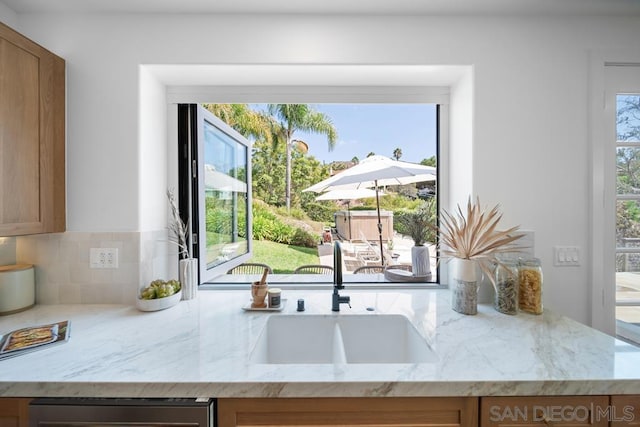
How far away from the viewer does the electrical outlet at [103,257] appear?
149cm

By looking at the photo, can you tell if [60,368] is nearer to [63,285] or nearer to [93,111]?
[63,285]

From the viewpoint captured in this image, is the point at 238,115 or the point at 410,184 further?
the point at 238,115

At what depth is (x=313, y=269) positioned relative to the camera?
229cm

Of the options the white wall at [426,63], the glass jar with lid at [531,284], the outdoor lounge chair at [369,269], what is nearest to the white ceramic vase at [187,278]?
the white wall at [426,63]

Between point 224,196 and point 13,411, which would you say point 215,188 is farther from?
point 13,411

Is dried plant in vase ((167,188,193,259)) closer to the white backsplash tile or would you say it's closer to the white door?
the white backsplash tile

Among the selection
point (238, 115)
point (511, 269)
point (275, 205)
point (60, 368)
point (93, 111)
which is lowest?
point (60, 368)

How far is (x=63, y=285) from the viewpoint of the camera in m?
1.49

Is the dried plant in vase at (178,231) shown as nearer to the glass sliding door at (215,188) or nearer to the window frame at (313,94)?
the glass sliding door at (215,188)

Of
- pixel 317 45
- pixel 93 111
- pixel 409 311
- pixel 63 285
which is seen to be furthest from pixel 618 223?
pixel 63 285

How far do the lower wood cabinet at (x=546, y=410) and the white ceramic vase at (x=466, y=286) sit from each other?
1.61ft

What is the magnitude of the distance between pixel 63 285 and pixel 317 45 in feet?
6.06

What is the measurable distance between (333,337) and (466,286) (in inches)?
27.2

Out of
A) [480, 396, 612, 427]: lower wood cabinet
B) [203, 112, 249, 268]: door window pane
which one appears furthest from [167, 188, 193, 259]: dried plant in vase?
[480, 396, 612, 427]: lower wood cabinet
